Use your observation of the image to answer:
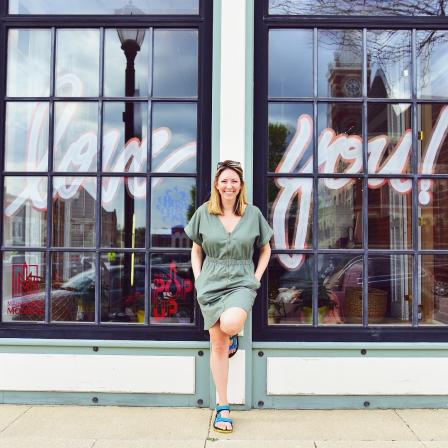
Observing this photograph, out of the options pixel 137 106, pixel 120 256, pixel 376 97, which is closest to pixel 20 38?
pixel 137 106

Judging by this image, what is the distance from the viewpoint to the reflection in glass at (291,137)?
413 centimetres

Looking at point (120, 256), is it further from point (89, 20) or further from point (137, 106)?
point (89, 20)

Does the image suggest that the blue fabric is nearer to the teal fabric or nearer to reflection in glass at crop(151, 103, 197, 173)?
the teal fabric

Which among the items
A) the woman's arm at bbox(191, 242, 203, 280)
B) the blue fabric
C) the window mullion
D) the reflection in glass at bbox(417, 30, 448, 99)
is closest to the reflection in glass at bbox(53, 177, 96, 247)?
the woman's arm at bbox(191, 242, 203, 280)

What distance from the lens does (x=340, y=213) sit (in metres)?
4.14

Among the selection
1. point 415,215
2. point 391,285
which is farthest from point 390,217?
point 391,285

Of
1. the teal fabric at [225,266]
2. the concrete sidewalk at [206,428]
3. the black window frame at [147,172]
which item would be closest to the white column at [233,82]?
the black window frame at [147,172]

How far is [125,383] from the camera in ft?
12.9

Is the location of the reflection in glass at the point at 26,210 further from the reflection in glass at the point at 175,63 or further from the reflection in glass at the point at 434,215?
the reflection in glass at the point at 434,215

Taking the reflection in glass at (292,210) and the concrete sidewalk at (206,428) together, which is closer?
the concrete sidewalk at (206,428)

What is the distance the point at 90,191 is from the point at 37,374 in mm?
1541

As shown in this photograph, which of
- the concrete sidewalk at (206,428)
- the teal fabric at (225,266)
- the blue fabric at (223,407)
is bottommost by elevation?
the concrete sidewalk at (206,428)

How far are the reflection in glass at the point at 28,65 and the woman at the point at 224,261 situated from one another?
186cm

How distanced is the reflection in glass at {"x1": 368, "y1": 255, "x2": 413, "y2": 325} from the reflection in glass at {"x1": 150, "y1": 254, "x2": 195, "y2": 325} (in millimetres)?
1513
